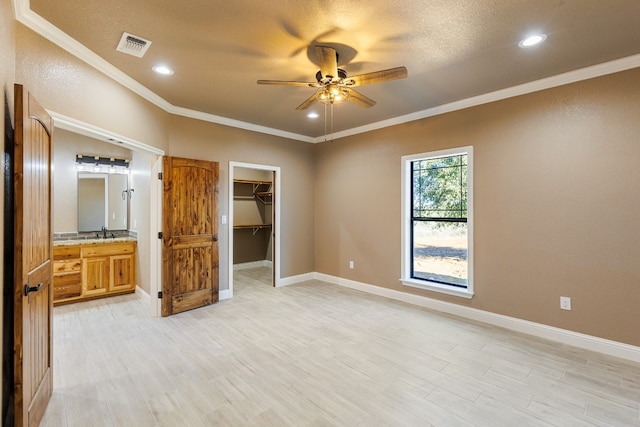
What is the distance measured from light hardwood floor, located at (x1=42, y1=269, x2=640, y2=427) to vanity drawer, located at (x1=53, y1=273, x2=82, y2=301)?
0.68 m

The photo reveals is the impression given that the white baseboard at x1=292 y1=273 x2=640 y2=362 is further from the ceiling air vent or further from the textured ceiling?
the ceiling air vent

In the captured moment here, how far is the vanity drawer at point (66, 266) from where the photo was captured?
4.44 meters

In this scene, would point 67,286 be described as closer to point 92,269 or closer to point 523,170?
point 92,269

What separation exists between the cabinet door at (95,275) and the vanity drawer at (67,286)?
74 mm

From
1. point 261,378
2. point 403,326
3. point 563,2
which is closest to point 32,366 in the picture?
point 261,378

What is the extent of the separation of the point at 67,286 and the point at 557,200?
677 centimetres

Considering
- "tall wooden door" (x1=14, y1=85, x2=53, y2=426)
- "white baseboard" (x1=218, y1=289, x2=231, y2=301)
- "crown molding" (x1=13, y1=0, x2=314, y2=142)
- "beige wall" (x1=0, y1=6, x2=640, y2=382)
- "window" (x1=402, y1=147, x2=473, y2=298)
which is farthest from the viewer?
"white baseboard" (x1=218, y1=289, x2=231, y2=301)

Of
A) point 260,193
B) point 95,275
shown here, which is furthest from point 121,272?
point 260,193

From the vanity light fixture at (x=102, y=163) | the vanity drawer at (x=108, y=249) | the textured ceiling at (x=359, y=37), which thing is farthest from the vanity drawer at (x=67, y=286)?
the textured ceiling at (x=359, y=37)

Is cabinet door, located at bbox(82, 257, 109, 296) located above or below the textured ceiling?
below

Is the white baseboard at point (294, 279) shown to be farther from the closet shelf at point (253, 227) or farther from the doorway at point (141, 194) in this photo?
the doorway at point (141, 194)

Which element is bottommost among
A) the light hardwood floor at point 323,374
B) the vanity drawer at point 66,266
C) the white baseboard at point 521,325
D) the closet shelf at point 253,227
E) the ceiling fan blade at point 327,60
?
the light hardwood floor at point 323,374

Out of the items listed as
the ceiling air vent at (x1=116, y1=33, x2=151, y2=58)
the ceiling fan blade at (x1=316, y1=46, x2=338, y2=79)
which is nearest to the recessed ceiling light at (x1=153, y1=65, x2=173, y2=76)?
the ceiling air vent at (x1=116, y1=33, x2=151, y2=58)

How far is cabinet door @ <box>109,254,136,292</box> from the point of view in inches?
193
